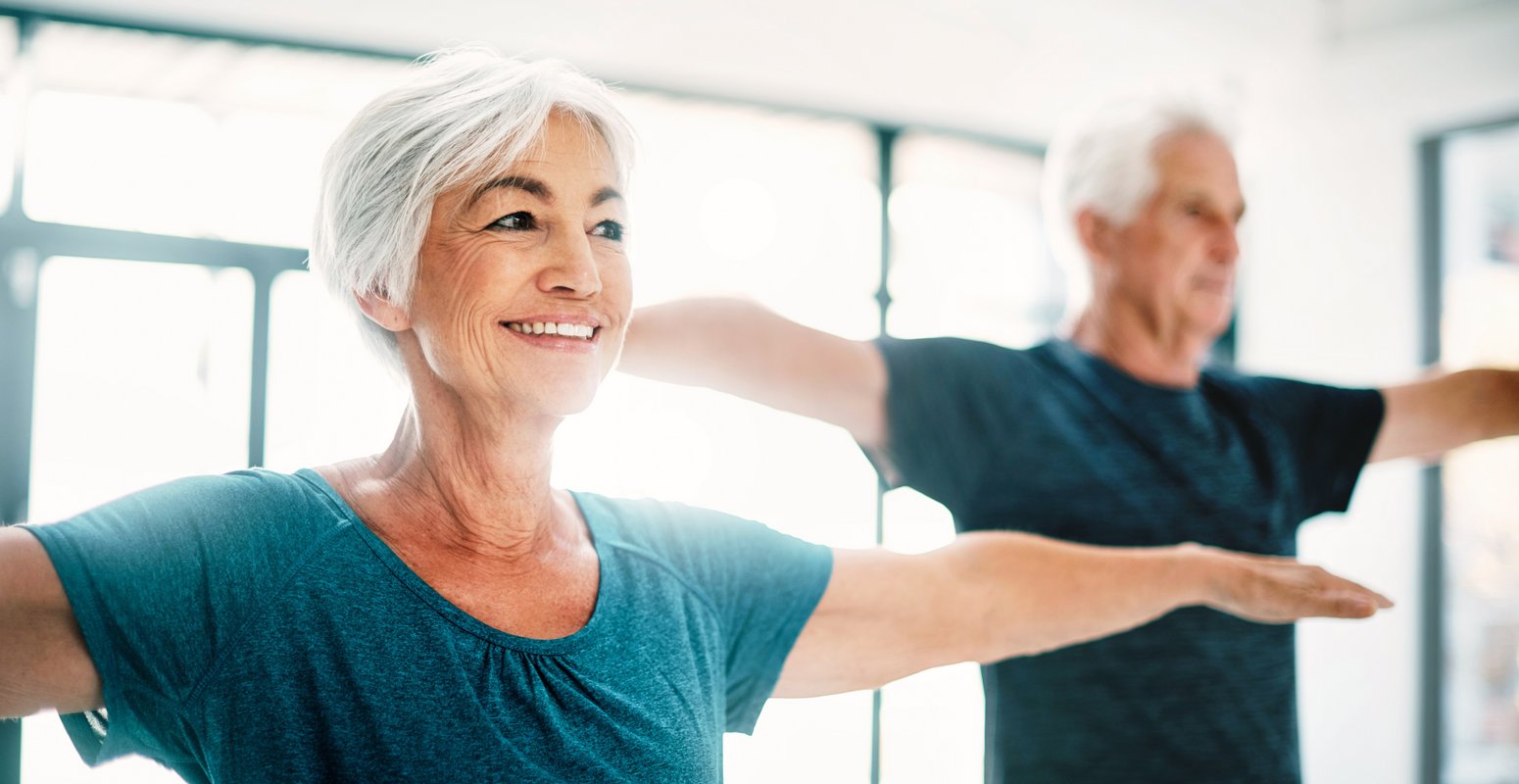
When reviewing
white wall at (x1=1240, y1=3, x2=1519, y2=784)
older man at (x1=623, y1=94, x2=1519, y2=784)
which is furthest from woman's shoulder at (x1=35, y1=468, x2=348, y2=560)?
white wall at (x1=1240, y1=3, x2=1519, y2=784)

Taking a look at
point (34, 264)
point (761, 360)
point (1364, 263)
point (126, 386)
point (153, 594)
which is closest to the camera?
point (153, 594)

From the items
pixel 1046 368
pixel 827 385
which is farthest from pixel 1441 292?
pixel 827 385

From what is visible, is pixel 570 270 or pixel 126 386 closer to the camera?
pixel 570 270

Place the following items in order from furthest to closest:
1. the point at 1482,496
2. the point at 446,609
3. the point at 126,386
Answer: the point at 1482,496 < the point at 126,386 < the point at 446,609

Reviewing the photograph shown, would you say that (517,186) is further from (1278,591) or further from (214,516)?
(1278,591)

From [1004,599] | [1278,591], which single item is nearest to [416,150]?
[1004,599]

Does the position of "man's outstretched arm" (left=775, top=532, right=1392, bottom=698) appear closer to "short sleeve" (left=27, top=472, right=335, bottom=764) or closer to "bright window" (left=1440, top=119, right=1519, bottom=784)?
"short sleeve" (left=27, top=472, right=335, bottom=764)

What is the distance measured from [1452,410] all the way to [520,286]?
1738 mm

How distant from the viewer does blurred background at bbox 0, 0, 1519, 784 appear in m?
3.33

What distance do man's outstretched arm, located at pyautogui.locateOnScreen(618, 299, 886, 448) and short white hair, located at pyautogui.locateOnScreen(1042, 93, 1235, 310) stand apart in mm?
578

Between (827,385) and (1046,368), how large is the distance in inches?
17.9

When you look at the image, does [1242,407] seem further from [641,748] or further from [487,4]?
[487,4]

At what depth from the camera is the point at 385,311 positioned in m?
1.11

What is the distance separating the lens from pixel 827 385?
1595 millimetres
